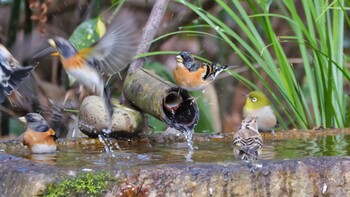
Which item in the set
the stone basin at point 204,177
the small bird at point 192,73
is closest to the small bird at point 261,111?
the small bird at point 192,73

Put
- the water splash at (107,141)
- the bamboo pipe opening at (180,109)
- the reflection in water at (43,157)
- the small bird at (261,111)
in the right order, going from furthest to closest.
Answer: the small bird at (261,111) < the bamboo pipe opening at (180,109) < the water splash at (107,141) < the reflection in water at (43,157)

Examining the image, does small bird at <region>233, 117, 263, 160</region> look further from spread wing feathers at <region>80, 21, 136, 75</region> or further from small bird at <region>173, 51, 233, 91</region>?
spread wing feathers at <region>80, 21, 136, 75</region>

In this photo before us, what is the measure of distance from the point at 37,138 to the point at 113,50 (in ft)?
3.00

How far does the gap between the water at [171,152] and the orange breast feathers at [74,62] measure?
0.57m

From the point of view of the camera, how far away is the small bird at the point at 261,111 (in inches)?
248

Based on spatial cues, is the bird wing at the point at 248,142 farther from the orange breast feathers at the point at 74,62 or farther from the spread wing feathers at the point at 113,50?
the orange breast feathers at the point at 74,62

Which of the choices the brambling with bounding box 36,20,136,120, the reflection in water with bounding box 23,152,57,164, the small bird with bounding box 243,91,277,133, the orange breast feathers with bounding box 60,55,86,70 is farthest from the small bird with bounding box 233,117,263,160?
the small bird with bounding box 243,91,277,133

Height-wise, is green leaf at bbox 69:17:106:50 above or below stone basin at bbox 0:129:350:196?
above

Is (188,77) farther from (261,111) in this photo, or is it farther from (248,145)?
(248,145)

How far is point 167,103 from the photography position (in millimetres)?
5340

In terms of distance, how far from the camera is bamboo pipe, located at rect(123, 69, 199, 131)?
206 inches

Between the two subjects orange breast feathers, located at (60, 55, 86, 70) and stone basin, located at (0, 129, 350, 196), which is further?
orange breast feathers, located at (60, 55, 86, 70)

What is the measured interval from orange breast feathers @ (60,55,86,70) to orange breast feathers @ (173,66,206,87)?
0.65 meters

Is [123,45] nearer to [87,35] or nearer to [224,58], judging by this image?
[87,35]
